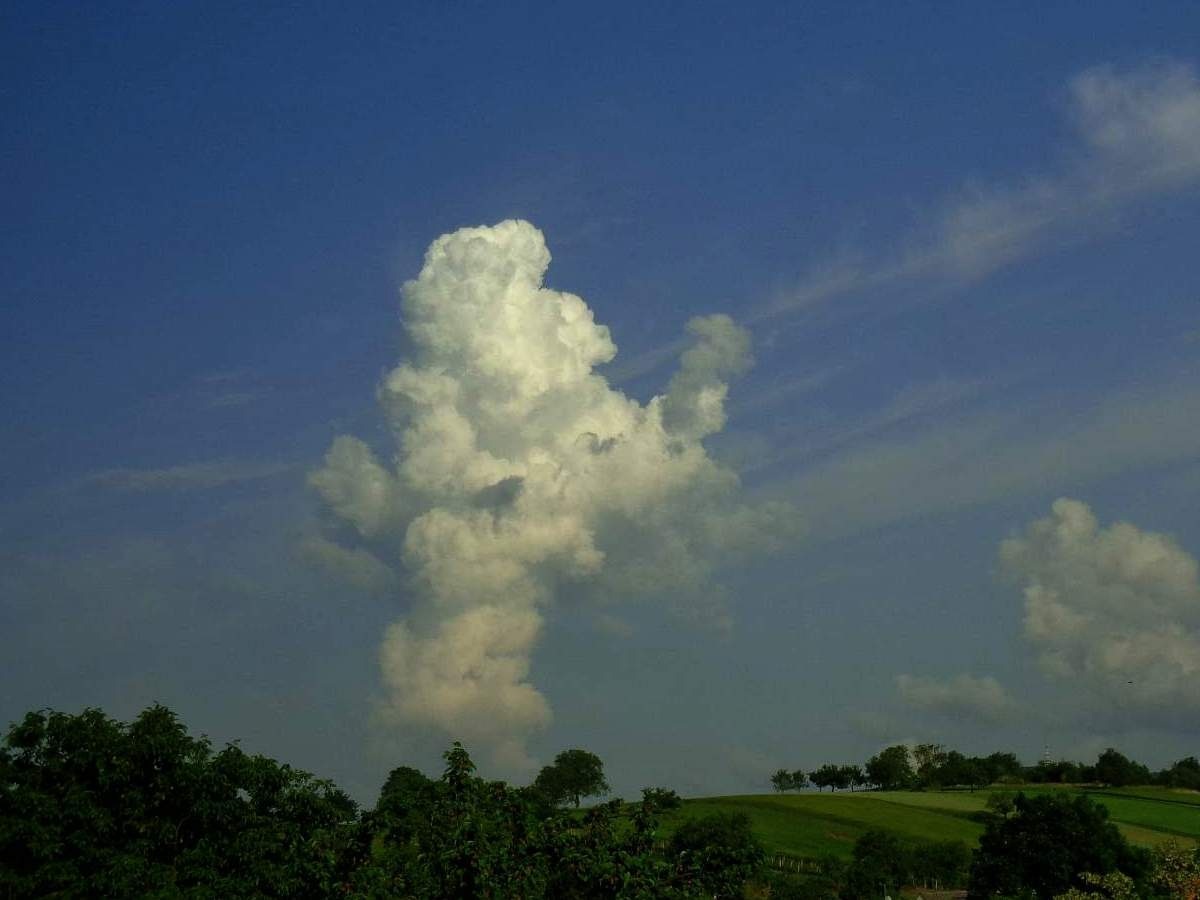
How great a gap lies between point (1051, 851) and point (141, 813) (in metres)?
60.5

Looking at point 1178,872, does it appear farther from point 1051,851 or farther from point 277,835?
point 1051,851

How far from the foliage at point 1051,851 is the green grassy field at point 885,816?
136ft

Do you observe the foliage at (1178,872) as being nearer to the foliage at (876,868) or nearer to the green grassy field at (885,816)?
the foliage at (876,868)

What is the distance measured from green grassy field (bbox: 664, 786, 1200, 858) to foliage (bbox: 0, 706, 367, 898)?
73.4 m

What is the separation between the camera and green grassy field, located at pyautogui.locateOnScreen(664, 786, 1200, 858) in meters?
145

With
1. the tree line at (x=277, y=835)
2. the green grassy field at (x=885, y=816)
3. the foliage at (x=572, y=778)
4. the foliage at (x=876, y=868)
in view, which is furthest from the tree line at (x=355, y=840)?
the foliage at (x=572, y=778)

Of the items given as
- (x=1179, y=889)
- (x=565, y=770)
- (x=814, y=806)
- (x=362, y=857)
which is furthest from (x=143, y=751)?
(x=565, y=770)

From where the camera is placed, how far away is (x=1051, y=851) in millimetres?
86875

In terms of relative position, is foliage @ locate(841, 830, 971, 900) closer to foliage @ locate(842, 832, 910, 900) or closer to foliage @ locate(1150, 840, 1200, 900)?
foliage @ locate(842, 832, 910, 900)

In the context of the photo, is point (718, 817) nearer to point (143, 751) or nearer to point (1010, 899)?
point (1010, 899)

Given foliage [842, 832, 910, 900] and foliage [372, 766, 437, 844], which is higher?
foliage [372, 766, 437, 844]

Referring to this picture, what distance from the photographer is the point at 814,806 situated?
17012 centimetres

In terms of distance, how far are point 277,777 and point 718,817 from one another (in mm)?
64078

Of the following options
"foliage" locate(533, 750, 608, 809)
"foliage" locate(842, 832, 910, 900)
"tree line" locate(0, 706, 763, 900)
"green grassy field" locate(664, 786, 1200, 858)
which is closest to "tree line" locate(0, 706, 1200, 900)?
"tree line" locate(0, 706, 763, 900)
